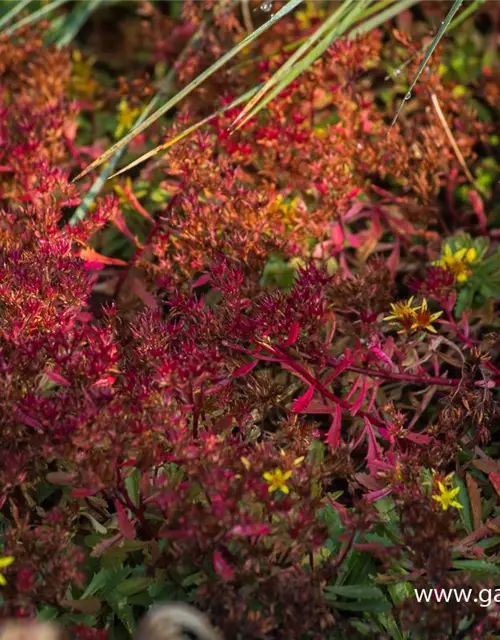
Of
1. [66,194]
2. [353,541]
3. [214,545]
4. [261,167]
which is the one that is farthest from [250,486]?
[261,167]

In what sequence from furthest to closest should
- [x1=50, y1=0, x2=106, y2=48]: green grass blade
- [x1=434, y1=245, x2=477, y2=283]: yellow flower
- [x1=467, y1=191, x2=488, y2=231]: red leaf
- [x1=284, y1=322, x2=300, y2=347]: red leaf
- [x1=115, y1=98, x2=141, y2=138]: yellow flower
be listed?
[x1=50, y1=0, x2=106, y2=48]: green grass blade, [x1=115, y1=98, x2=141, y2=138]: yellow flower, [x1=467, y1=191, x2=488, y2=231]: red leaf, [x1=434, y1=245, x2=477, y2=283]: yellow flower, [x1=284, y1=322, x2=300, y2=347]: red leaf

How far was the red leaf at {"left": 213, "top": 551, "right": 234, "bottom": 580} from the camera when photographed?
1.35m

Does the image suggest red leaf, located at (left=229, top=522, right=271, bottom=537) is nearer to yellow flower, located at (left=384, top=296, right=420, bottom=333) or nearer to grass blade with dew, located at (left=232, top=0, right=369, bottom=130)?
yellow flower, located at (left=384, top=296, right=420, bottom=333)

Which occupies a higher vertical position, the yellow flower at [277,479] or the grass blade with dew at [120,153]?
the grass blade with dew at [120,153]

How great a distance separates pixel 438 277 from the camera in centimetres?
188

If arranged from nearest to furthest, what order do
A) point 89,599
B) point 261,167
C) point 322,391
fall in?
1. point 89,599
2. point 322,391
3. point 261,167

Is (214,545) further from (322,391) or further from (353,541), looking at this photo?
(322,391)

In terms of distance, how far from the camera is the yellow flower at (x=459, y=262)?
2064 mm

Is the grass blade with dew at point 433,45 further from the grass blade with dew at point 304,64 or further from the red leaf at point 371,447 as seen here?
the red leaf at point 371,447

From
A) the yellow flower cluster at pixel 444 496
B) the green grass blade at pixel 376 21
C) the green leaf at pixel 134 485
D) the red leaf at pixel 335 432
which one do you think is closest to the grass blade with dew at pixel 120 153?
the green grass blade at pixel 376 21

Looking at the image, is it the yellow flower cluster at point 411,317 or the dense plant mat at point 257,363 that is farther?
the yellow flower cluster at point 411,317

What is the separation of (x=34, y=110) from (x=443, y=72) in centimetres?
128

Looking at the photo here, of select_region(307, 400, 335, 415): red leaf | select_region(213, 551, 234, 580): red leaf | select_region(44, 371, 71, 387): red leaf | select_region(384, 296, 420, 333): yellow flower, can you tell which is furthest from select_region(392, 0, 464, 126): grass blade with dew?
select_region(213, 551, 234, 580): red leaf

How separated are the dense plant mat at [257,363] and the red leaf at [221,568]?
28 millimetres
